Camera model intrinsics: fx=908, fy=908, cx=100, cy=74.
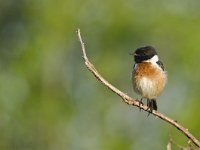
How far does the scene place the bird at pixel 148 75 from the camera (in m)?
8.05

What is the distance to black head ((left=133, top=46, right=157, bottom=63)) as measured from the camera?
315 inches

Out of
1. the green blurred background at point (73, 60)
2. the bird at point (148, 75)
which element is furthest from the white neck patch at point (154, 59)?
the green blurred background at point (73, 60)

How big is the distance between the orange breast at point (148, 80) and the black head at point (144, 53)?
0.19 feet

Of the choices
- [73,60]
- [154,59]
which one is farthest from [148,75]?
[73,60]

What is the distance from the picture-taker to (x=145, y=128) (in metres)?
17.1

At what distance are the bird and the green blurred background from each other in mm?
9359

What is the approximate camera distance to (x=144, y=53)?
8.03 meters

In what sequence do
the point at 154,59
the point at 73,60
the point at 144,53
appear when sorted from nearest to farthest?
1. the point at 144,53
2. the point at 154,59
3. the point at 73,60

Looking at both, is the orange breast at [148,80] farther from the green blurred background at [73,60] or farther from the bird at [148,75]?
the green blurred background at [73,60]

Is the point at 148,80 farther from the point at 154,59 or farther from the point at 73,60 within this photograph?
the point at 73,60

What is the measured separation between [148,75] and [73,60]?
1028 centimetres

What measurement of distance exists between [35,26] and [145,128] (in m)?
3.72

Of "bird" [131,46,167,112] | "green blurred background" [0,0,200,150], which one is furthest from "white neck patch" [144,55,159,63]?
"green blurred background" [0,0,200,150]

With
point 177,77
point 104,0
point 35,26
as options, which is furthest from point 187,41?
point 35,26
